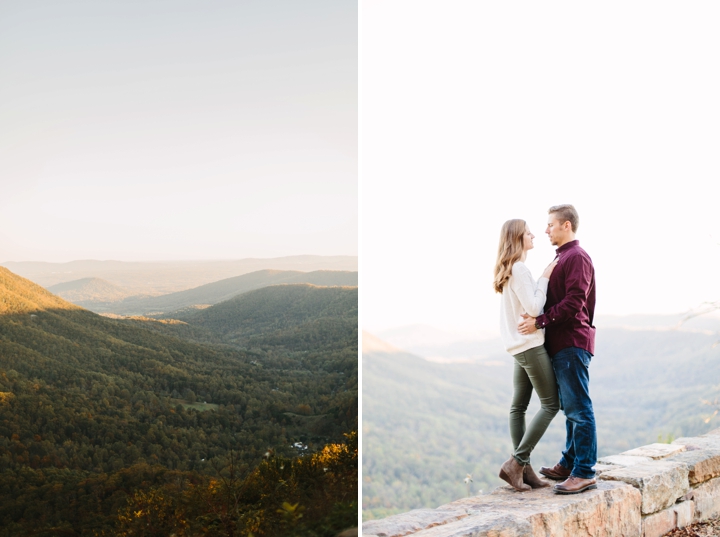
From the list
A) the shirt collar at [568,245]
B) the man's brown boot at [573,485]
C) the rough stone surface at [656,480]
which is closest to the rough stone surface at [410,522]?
the man's brown boot at [573,485]

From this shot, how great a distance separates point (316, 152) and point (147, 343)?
1.08 m

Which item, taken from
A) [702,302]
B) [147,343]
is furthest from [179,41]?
[702,302]

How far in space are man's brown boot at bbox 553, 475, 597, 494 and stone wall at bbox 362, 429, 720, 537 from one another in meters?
0.02

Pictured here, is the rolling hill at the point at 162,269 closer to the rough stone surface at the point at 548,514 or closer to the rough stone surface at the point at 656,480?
the rough stone surface at the point at 548,514

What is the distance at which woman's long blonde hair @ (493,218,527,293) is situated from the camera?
2037 millimetres

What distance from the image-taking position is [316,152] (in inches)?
99.9

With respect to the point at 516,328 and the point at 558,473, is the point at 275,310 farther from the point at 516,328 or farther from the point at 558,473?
the point at 558,473

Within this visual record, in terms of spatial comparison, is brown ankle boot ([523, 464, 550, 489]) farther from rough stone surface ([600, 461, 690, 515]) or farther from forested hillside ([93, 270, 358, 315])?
forested hillside ([93, 270, 358, 315])

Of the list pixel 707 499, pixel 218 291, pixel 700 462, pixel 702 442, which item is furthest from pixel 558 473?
pixel 218 291

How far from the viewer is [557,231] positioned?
212cm

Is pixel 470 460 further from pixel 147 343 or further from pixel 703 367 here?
pixel 147 343

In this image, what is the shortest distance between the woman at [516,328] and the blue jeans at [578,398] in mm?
37

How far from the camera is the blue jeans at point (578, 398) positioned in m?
2.01

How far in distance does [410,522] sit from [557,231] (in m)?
1.15
